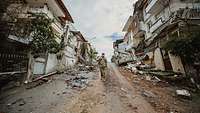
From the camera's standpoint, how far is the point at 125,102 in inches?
270

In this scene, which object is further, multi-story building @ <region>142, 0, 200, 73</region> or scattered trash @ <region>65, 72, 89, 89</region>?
multi-story building @ <region>142, 0, 200, 73</region>

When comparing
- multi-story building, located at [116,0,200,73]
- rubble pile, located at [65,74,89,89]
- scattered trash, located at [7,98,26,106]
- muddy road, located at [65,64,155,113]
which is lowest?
muddy road, located at [65,64,155,113]

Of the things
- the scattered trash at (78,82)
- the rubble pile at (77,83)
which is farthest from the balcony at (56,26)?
the rubble pile at (77,83)

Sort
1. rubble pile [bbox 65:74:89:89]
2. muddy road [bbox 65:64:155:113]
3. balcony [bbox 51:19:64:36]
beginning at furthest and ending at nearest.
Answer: balcony [bbox 51:19:64:36], rubble pile [bbox 65:74:89:89], muddy road [bbox 65:64:155:113]

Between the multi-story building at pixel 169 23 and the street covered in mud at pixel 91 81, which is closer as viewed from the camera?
the street covered in mud at pixel 91 81

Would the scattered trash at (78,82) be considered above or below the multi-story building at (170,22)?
below

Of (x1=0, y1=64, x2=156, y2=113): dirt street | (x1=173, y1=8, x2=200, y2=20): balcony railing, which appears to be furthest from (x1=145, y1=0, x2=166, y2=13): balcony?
(x1=0, y1=64, x2=156, y2=113): dirt street

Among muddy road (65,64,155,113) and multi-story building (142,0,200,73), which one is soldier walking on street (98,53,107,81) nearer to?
muddy road (65,64,155,113)

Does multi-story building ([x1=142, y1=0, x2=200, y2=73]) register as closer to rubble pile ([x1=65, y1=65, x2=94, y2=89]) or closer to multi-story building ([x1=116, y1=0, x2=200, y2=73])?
multi-story building ([x1=116, y1=0, x2=200, y2=73])

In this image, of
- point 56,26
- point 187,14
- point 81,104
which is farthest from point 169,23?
point 56,26

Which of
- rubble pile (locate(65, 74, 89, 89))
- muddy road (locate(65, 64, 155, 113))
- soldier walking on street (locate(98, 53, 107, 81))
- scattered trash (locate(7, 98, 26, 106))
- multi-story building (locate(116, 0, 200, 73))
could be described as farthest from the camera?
soldier walking on street (locate(98, 53, 107, 81))

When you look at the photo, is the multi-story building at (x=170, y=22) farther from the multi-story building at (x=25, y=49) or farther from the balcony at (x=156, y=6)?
the multi-story building at (x=25, y=49)

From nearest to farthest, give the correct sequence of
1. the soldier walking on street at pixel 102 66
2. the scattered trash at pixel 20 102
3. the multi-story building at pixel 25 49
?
the scattered trash at pixel 20 102 < the multi-story building at pixel 25 49 < the soldier walking on street at pixel 102 66

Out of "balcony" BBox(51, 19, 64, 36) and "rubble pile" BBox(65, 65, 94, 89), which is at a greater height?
"balcony" BBox(51, 19, 64, 36)
